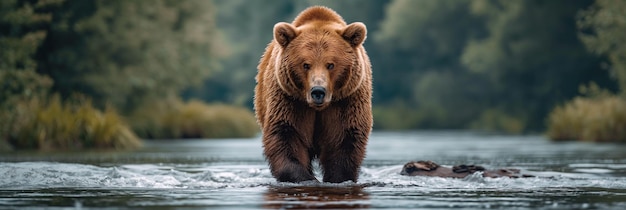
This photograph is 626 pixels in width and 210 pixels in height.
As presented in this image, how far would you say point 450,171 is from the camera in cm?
1273

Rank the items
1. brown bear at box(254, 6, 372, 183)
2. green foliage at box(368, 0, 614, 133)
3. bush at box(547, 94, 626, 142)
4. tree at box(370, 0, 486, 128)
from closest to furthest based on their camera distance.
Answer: brown bear at box(254, 6, 372, 183) → bush at box(547, 94, 626, 142) → green foliage at box(368, 0, 614, 133) → tree at box(370, 0, 486, 128)

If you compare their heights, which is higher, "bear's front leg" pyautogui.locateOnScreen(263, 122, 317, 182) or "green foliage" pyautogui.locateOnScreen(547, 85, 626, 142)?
"green foliage" pyautogui.locateOnScreen(547, 85, 626, 142)

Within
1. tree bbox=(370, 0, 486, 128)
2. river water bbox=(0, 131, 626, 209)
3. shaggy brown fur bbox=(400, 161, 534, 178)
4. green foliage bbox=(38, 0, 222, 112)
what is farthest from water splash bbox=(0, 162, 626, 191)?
tree bbox=(370, 0, 486, 128)

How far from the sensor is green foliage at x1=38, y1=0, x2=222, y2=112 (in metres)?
32.1

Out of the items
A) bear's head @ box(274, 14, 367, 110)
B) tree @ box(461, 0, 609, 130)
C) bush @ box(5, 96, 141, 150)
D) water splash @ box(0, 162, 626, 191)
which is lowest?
water splash @ box(0, 162, 626, 191)

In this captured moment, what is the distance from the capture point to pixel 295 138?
11336 mm

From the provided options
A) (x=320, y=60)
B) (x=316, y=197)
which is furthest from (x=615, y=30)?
(x=316, y=197)

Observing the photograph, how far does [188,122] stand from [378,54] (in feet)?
109

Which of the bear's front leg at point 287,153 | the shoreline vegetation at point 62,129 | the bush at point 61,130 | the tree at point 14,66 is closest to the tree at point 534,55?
the shoreline vegetation at point 62,129

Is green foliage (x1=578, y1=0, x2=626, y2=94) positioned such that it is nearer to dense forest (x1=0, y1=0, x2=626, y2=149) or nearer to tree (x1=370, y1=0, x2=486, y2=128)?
dense forest (x1=0, y1=0, x2=626, y2=149)

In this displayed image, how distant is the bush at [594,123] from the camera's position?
2861 cm

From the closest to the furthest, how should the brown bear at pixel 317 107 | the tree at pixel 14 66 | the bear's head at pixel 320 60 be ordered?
the bear's head at pixel 320 60
the brown bear at pixel 317 107
the tree at pixel 14 66

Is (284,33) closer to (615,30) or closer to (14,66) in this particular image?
(14,66)

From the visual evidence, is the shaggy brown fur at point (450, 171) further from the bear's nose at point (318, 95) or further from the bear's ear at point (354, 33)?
the bear's nose at point (318, 95)
